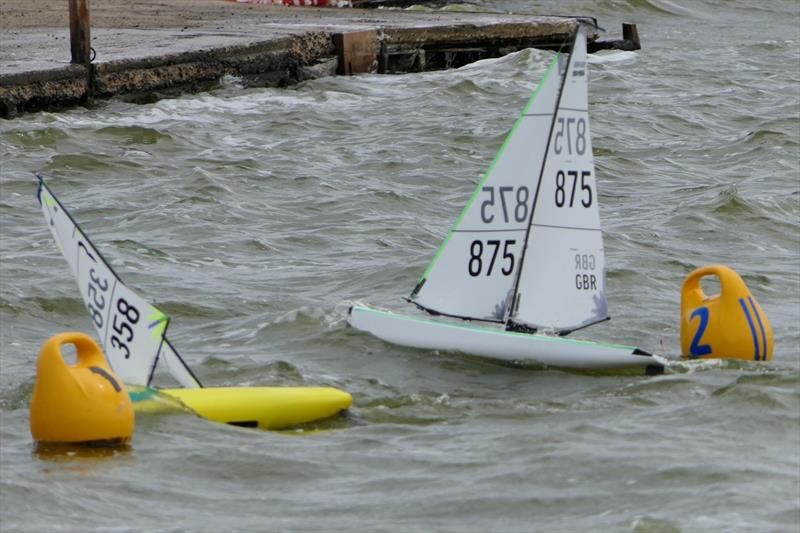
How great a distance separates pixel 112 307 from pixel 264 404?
3.62 ft

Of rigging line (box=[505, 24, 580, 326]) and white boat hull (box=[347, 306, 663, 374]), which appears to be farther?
rigging line (box=[505, 24, 580, 326])

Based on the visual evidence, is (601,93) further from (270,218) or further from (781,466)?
(781,466)

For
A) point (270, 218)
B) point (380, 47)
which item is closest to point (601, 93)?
point (380, 47)

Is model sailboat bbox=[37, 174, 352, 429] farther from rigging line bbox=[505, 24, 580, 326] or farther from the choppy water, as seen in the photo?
rigging line bbox=[505, 24, 580, 326]

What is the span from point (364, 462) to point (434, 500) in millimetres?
774

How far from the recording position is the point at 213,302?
12.0m

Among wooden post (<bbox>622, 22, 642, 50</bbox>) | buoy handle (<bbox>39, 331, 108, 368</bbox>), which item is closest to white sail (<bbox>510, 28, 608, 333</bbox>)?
buoy handle (<bbox>39, 331, 108, 368</bbox>)

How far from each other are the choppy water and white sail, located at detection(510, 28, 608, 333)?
549 mm

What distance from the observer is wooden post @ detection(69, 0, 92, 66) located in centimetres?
1981

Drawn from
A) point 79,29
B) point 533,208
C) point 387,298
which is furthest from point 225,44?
point 533,208

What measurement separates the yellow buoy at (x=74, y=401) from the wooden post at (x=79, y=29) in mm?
12682

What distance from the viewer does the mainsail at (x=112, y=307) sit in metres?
8.25

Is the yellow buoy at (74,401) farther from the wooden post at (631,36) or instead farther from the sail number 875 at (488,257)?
the wooden post at (631,36)

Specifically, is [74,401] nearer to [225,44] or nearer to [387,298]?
[387,298]
